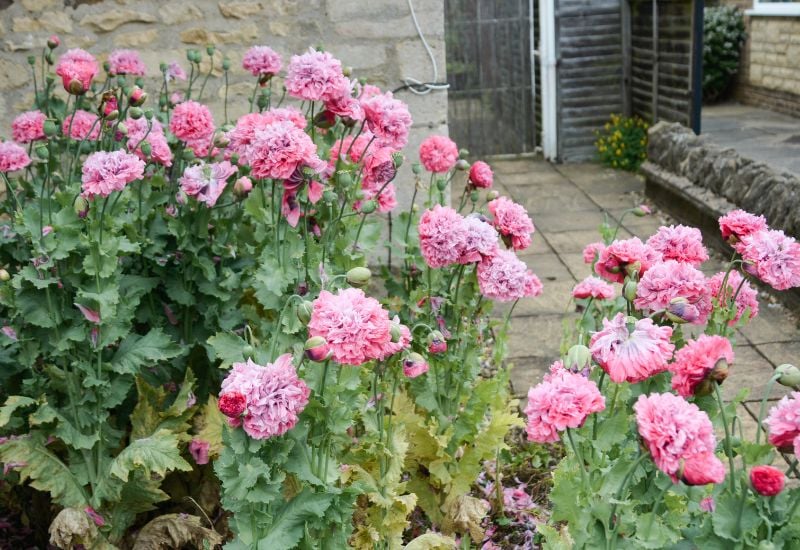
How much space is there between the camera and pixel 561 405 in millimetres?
1760

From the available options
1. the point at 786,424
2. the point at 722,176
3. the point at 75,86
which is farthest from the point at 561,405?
the point at 722,176

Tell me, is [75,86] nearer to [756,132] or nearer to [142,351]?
[142,351]

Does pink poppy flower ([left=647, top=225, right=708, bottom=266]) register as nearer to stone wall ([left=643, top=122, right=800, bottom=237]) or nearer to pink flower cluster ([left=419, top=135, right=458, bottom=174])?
pink flower cluster ([left=419, top=135, right=458, bottom=174])

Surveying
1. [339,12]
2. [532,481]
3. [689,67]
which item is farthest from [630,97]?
[532,481]

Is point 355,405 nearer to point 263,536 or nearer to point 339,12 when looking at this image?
point 263,536

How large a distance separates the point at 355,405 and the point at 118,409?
3.72ft

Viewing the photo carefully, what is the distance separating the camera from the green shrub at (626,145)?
864 cm

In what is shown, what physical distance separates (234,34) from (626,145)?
190 inches

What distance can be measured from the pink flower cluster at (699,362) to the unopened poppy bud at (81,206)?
64.8 inches

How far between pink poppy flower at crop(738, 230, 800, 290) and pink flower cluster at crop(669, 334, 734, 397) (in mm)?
426

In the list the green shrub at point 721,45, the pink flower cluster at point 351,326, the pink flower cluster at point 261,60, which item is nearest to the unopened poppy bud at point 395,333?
the pink flower cluster at point 351,326

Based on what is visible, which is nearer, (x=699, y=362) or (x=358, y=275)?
(x=699, y=362)

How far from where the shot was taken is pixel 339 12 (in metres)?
4.84

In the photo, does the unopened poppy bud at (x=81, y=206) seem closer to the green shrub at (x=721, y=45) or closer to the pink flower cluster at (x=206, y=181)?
the pink flower cluster at (x=206, y=181)
